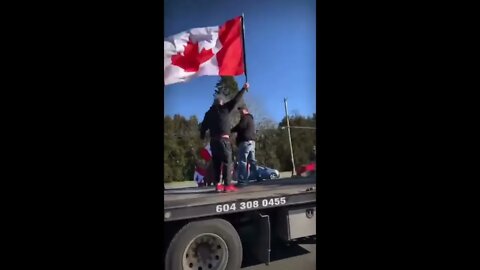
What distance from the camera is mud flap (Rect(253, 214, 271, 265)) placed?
10.1 feet

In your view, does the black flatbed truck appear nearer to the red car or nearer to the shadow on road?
the shadow on road

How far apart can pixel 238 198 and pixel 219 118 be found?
69 centimetres

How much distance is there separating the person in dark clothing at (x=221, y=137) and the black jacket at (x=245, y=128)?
0.10 meters

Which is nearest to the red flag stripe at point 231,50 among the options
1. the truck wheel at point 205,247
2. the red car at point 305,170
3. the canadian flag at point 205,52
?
the canadian flag at point 205,52

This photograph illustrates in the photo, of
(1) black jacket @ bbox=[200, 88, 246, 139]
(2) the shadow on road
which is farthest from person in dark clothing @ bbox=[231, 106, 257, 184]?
(2) the shadow on road

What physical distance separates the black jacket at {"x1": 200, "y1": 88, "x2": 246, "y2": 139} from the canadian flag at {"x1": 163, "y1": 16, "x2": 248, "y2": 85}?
0.82 feet

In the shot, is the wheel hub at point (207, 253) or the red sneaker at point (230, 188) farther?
the red sneaker at point (230, 188)

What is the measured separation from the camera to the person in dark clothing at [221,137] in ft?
10.2

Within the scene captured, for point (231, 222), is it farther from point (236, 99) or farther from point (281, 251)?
point (236, 99)

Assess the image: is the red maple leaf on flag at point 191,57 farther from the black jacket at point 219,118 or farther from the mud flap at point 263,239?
the mud flap at point 263,239
